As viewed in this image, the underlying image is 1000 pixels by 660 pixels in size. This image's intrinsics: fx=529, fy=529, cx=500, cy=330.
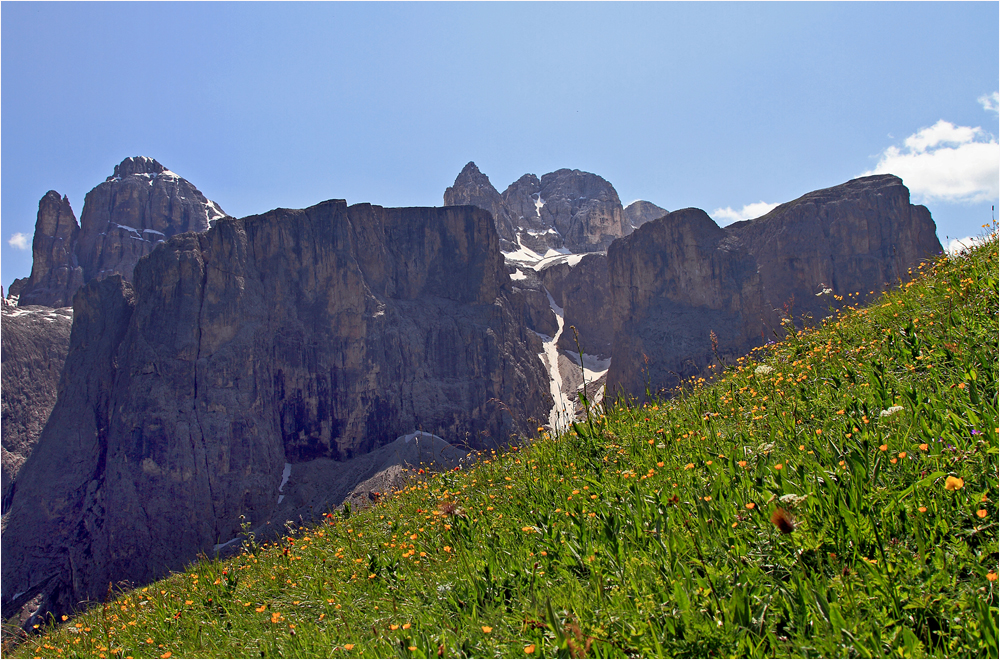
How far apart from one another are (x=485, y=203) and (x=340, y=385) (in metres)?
105

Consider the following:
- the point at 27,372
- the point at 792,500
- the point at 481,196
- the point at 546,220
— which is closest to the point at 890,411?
the point at 792,500

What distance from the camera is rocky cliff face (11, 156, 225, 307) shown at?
12612cm

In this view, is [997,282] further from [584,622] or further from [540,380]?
[540,380]

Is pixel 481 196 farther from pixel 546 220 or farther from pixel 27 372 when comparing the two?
pixel 27 372

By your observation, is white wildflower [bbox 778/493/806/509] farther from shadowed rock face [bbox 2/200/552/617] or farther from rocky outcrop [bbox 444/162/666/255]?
rocky outcrop [bbox 444/162/666/255]

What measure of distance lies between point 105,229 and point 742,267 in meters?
150

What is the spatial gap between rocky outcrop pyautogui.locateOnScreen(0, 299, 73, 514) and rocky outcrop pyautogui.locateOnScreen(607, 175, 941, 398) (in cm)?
11147

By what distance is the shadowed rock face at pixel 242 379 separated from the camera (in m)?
71.2

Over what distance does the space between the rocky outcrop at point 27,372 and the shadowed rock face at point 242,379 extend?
1872 cm

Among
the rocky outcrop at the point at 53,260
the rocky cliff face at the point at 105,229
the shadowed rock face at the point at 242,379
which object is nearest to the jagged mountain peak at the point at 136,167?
the rocky cliff face at the point at 105,229

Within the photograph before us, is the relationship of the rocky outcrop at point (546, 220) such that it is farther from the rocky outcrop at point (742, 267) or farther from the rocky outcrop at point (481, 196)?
the rocky outcrop at point (742, 267)

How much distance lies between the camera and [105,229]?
434 ft

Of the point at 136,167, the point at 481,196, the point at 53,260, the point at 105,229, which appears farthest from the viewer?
the point at 481,196

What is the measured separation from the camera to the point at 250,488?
76250 millimetres
